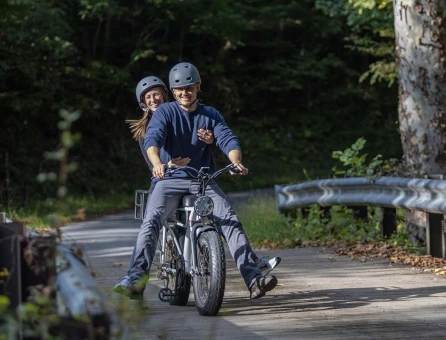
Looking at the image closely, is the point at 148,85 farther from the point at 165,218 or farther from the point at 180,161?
the point at 165,218

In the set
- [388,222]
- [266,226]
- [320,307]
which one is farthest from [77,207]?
[320,307]

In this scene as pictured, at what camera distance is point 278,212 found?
1689 centimetres

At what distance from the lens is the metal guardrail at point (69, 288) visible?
11.2ft

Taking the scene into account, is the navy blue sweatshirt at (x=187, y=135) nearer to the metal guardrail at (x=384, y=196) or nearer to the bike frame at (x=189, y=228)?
the bike frame at (x=189, y=228)

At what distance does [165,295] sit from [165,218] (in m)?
0.69

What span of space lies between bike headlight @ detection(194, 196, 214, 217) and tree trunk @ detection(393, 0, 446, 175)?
5.70m

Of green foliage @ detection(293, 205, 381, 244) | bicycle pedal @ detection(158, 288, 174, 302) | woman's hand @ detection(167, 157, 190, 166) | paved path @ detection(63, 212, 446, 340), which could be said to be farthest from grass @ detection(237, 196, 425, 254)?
woman's hand @ detection(167, 157, 190, 166)

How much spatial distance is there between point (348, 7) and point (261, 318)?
17.0 metres

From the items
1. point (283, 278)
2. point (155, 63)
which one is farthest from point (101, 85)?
point (283, 278)

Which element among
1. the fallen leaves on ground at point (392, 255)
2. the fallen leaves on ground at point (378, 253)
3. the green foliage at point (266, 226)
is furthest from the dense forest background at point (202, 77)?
the fallen leaves on ground at point (392, 255)

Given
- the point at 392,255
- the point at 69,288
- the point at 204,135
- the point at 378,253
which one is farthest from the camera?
the point at 378,253

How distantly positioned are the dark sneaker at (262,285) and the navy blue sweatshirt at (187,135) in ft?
3.33

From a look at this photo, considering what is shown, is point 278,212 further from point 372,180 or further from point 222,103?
point 222,103

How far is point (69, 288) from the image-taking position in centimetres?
383
